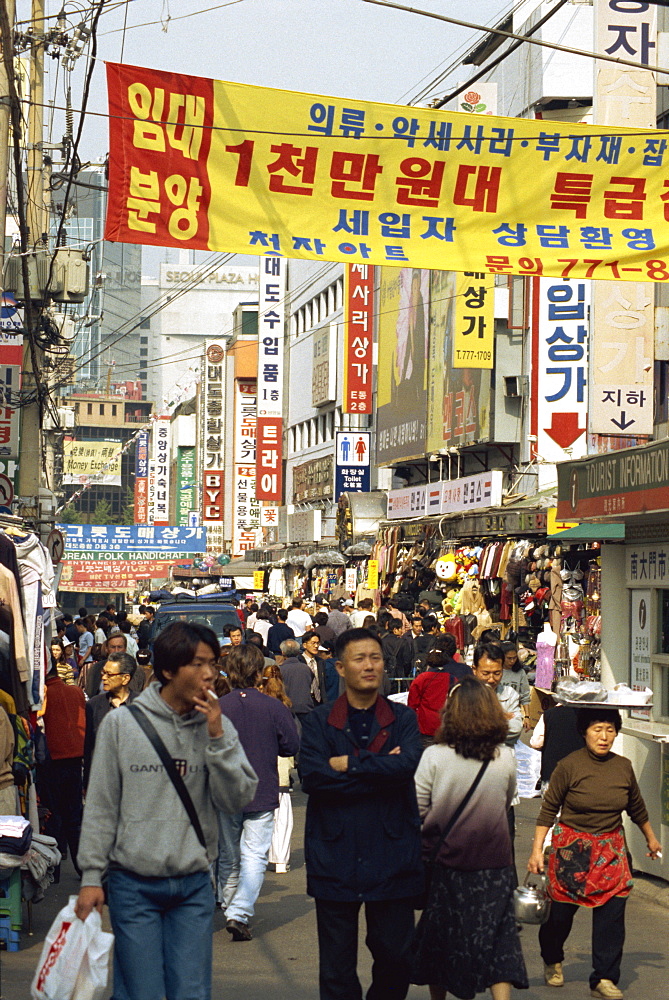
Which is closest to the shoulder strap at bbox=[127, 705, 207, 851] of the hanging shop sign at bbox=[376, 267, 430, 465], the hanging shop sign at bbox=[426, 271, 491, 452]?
the hanging shop sign at bbox=[426, 271, 491, 452]

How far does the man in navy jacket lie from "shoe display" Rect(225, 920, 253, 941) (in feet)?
9.69

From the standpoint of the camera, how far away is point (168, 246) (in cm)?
935

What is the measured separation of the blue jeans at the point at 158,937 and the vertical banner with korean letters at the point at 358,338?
35.6 metres

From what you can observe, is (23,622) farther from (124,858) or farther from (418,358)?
(418,358)

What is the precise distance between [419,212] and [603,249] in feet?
4.74

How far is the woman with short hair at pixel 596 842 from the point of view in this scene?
6.87 metres

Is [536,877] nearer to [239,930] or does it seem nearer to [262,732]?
[239,930]

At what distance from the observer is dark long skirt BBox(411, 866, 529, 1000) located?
5.88 meters

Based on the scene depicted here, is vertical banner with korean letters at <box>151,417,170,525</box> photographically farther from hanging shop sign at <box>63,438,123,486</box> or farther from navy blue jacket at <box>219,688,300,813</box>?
navy blue jacket at <box>219,688,300,813</box>

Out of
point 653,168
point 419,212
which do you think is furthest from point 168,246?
point 653,168

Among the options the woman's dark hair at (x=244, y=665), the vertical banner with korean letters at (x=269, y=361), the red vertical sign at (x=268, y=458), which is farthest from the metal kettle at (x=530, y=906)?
the red vertical sign at (x=268, y=458)

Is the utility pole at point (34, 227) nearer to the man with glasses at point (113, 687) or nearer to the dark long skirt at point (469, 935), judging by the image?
the man with glasses at point (113, 687)

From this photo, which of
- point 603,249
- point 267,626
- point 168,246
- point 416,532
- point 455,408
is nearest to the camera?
point 168,246

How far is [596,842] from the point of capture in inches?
272
